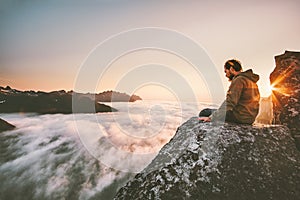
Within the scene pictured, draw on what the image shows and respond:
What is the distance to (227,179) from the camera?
3721mm

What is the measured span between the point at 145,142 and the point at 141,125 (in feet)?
22.1

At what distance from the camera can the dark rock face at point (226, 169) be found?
11.7 feet

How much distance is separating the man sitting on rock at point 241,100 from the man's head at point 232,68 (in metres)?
0.13

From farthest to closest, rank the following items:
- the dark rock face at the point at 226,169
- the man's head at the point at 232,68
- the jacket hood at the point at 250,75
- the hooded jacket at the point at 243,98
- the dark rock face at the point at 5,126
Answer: the dark rock face at the point at 5,126 → the man's head at the point at 232,68 → the jacket hood at the point at 250,75 → the hooded jacket at the point at 243,98 → the dark rock face at the point at 226,169

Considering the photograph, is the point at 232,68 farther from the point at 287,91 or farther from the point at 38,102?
A: the point at 38,102

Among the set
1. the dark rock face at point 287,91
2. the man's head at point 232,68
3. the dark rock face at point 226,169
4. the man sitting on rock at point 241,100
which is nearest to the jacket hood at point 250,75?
the man sitting on rock at point 241,100

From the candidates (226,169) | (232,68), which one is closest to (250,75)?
(232,68)

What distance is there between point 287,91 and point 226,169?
4.37 meters

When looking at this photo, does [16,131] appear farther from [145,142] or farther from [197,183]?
[197,183]

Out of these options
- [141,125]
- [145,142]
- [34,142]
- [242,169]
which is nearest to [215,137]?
[242,169]

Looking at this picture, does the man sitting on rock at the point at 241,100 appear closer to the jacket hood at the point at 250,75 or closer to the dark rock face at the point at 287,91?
the jacket hood at the point at 250,75

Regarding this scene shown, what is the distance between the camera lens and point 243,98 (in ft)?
16.6

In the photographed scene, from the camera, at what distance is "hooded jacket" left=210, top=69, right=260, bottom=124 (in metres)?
4.91

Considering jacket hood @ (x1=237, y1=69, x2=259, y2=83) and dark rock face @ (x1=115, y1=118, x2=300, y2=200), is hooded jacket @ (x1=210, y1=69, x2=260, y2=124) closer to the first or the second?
jacket hood @ (x1=237, y1=69, x2=259, y2=83)
